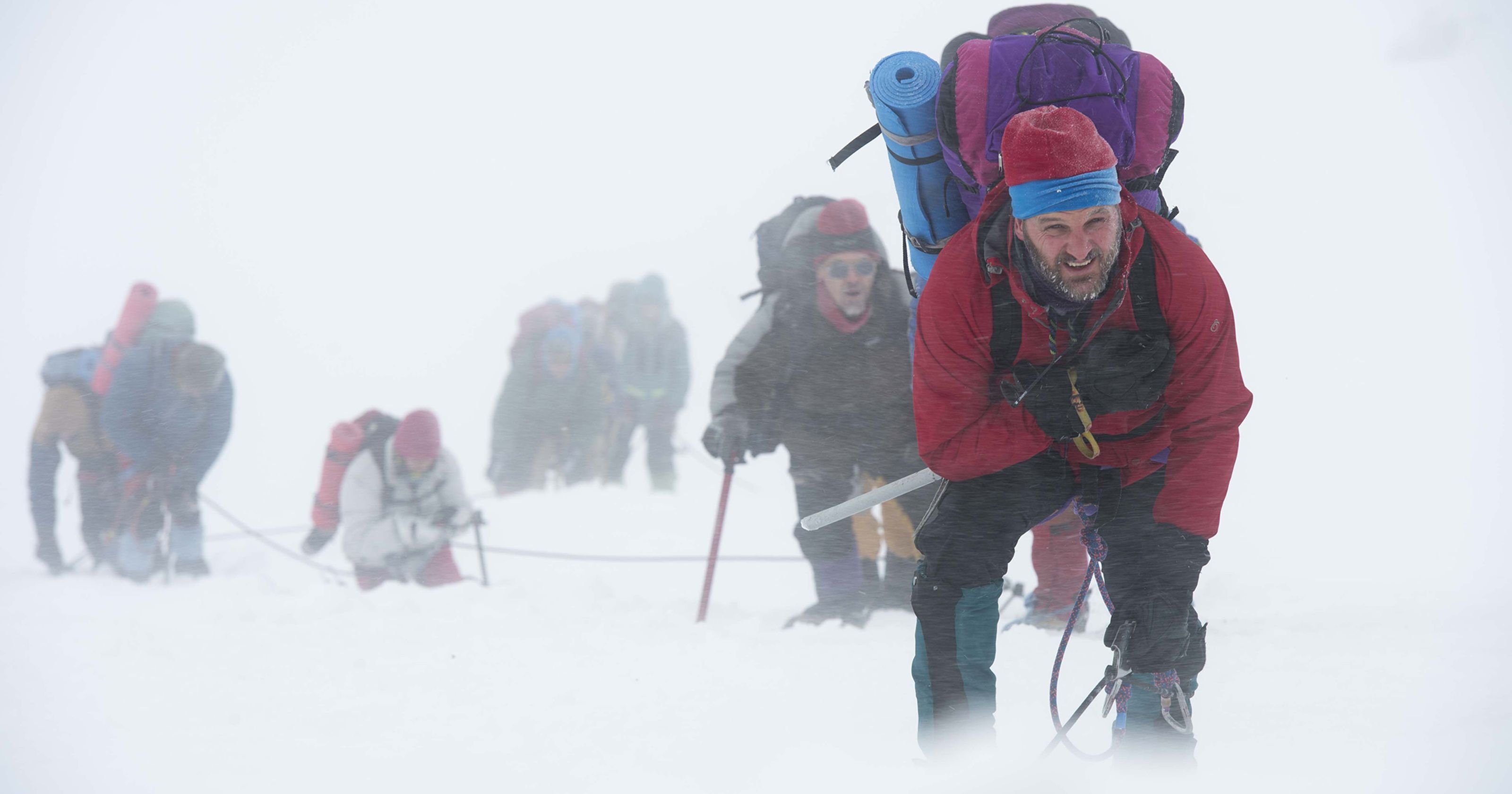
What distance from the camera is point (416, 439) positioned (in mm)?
6242

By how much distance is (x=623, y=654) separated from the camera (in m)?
3.95

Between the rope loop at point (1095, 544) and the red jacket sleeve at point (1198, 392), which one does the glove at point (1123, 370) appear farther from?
the rope loop at point (1095, 544)

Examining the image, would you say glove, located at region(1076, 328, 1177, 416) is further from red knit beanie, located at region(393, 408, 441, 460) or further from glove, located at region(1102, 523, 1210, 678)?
red knit beanie, located at region(393, 408, 441, 460)

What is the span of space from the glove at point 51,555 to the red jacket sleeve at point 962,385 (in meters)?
7.92

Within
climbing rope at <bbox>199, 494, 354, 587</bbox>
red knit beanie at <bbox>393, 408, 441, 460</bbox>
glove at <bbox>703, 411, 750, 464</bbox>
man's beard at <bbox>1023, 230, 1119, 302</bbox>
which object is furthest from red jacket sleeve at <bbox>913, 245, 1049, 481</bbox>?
climbing rope at <bbox>199, 494, 354, 587</bbox>

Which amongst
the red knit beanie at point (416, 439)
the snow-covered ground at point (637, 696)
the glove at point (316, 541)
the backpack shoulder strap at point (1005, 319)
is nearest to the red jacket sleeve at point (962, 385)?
the backpack shoulder strap at point (1005, 319)

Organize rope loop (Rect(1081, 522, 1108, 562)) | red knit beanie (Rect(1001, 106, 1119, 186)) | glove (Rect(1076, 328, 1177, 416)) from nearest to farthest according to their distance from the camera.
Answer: red knit beanie (Rect(1001, 106, 1119, 186)) < glove (Rect(1076, 328, 1177, 416)) < rope loop (Rect(1081, 522, 1108, 562))

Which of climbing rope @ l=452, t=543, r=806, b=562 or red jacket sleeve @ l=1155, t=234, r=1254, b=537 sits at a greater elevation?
red jacket sleeve @ l=1155, t=234, r=1254, b=537

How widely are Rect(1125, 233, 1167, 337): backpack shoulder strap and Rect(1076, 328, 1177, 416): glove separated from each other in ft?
0.07

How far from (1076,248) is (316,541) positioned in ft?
21.0

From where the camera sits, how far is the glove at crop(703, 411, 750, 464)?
15.0 ft

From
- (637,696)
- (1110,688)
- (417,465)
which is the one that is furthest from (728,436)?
(417,465)

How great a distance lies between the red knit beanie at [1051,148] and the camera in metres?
1.95

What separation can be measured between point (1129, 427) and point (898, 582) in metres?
2.46
